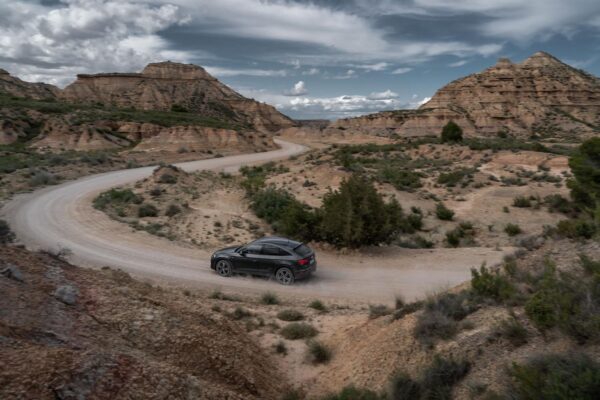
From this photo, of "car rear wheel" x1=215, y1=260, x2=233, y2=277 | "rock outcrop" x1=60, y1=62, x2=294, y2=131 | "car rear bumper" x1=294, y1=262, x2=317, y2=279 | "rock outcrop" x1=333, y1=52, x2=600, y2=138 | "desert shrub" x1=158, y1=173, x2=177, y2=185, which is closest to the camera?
"car rear bumper" x1=294, y1=262, x2=317, y2=279

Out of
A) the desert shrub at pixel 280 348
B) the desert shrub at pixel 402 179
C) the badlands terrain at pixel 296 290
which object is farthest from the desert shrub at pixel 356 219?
the desert shrub at pixel 402 179

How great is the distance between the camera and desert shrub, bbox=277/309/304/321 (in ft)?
36.3

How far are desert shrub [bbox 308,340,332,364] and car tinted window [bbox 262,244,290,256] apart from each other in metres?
5.16

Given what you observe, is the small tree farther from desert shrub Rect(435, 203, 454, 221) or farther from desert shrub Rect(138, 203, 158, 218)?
desert shrub Rect(138, 203, 158, 218)

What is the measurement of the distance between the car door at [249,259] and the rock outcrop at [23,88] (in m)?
106

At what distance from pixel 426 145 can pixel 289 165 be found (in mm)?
19500

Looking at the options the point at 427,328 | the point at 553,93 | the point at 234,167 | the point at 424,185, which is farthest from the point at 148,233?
the point at 553,93

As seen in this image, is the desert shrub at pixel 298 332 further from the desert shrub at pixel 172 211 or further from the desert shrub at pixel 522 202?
the desert shrub at pixel 522 202

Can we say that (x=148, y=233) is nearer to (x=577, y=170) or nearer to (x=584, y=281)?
(x=584, y=281)

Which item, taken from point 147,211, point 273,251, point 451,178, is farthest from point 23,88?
point 273,251

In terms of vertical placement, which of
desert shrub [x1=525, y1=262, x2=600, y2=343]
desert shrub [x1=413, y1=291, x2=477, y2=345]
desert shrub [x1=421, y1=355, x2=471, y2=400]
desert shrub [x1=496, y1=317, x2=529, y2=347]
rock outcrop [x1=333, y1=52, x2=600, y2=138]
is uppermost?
rock outcrop [x1=333, y1=52, x2=600, y2=138]

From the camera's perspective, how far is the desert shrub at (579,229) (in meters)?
9.68

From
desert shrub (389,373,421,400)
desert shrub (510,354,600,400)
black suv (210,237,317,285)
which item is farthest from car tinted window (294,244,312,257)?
desert shrub (510,354,600,400)

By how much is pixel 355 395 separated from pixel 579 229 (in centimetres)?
656
